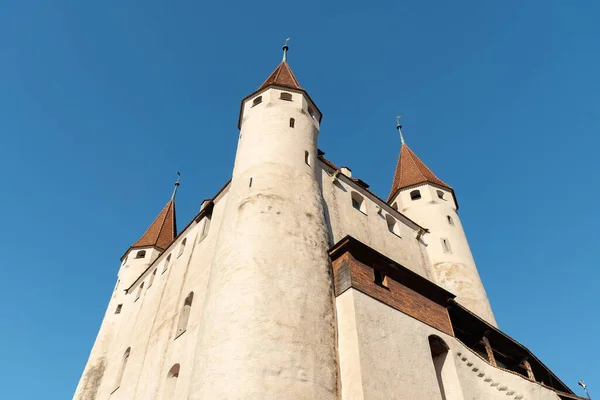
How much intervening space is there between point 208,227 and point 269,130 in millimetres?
4681

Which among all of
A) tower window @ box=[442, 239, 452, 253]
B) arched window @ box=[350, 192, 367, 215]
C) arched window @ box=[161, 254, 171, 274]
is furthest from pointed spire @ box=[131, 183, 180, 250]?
tower window @ box=[442, 239, 452, 253]

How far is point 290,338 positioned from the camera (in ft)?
34.3

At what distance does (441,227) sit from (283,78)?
32.6 feet

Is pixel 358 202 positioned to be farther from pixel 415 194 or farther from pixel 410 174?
pixel 410 174

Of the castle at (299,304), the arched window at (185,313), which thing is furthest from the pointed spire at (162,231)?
the arched window at (185,313)

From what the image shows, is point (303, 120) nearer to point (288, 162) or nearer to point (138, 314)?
point (288, 162)

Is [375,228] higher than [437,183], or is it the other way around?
[437,183]

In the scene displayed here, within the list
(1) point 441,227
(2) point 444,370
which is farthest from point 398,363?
(1) point 441,227

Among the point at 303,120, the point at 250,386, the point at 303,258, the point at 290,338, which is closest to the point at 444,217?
the point at 303,120

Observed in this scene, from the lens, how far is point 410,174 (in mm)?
25328

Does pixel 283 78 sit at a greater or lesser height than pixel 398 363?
greater

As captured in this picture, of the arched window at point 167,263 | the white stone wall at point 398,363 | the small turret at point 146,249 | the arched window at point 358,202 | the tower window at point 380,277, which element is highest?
the small turret at point 146,249

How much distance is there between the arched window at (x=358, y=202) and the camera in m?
18.4

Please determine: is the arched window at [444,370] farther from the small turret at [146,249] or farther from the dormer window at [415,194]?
the small turret at [146,249]
